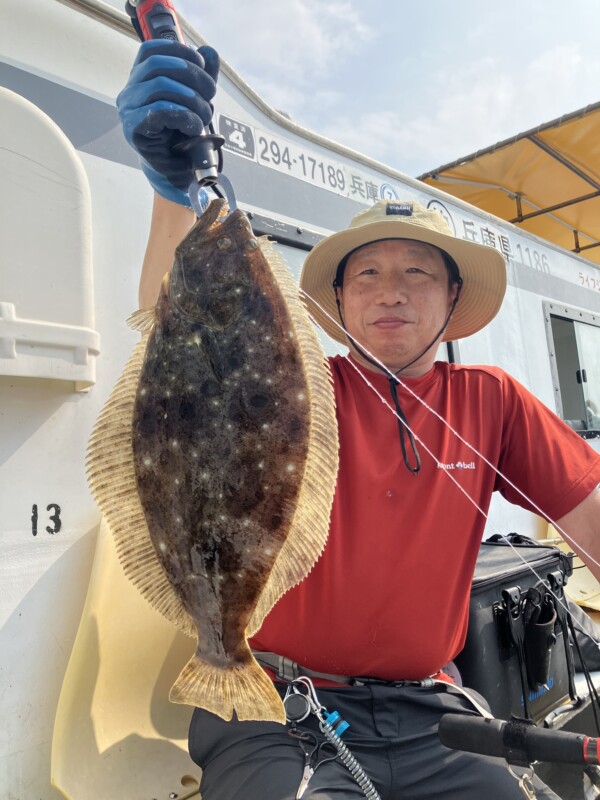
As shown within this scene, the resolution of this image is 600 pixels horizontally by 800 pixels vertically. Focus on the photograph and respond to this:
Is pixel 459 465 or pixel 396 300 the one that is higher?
pixel 396 300

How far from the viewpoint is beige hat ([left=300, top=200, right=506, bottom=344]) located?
6.66 feet

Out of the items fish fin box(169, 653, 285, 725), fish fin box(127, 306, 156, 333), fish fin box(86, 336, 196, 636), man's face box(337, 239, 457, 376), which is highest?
man's face box(337, 239, 457, 376)

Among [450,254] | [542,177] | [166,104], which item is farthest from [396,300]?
[542,177]

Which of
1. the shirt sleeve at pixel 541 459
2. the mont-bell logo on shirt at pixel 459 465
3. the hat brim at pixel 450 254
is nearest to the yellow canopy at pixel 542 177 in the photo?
the hat brim at pixel 450 254

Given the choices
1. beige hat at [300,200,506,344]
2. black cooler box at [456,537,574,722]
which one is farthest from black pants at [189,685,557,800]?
beige hat at [300,200,506,344]

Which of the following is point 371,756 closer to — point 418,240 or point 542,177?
point 418,240

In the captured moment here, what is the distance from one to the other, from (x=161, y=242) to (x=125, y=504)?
3.01ft

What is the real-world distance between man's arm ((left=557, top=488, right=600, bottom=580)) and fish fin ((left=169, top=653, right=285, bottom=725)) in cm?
123

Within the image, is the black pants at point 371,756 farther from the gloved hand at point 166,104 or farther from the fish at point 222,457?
the gloved hand at point 166,104

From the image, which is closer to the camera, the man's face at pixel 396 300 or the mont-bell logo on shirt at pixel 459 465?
the mont-bell logo on shirt at pixel 459 465

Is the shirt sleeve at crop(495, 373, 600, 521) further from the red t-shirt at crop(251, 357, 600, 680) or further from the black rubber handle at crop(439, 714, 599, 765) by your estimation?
the black rubber handle at crop(439, 714, 599, 765)

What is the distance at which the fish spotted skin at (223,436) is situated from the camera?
1206 mm

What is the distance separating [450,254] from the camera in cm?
219

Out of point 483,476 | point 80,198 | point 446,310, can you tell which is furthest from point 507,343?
point 80,198
